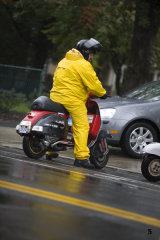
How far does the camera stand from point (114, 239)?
4.57m

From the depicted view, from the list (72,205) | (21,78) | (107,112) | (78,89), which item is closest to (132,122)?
(107,112)

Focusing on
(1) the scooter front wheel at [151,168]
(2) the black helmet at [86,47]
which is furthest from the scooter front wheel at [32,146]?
(1) the scooter front wheel at [151,168]

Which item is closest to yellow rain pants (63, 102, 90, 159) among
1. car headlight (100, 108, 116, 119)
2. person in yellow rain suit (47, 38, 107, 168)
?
person in yellow rain suit (47, 38, 107, 168)

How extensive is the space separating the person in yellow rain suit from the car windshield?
3.29m

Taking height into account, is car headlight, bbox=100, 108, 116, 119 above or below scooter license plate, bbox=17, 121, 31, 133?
above

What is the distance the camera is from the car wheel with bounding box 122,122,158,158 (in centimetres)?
1207

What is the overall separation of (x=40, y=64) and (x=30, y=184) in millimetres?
29861

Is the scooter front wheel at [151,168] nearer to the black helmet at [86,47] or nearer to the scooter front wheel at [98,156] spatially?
the scooter front wheel at [98,156]

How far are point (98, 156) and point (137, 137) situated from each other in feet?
8.46

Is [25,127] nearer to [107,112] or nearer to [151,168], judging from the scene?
[151,168]

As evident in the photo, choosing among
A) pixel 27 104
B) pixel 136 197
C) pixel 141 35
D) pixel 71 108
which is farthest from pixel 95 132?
pixel 27 104

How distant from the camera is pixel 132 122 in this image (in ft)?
40.0

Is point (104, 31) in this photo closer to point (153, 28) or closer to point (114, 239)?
point (153, 28)

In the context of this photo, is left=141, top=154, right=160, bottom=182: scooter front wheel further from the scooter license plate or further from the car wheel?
the car wheel
